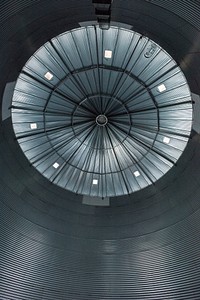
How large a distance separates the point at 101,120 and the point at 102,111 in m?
0.61

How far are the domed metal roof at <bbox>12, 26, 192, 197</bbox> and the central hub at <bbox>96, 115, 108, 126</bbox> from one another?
65 millimetres

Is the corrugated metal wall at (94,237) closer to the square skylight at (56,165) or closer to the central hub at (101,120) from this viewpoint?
the square skylight at (56,165)

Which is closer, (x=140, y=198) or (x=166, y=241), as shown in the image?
(x=166, y=241)

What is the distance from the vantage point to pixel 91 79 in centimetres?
1895

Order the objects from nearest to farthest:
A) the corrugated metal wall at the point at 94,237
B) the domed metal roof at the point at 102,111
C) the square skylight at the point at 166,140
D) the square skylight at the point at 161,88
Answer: the corrugated metal wall at the point at 94,237 < the domed metal roof at the point at 102,111 < the square skylight at the point at 161,88 < the square skylight at the point at 166,140

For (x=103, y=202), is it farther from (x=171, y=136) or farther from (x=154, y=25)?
(x=154, y=25)

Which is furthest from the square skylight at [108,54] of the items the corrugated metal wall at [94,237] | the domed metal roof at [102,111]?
the corrugated metal wall at [94,237]

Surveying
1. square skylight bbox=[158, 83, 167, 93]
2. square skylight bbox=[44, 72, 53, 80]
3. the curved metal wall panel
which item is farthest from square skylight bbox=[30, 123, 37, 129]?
the curved metal wall panel

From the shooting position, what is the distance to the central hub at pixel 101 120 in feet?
66.3

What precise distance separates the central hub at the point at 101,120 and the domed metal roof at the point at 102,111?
0.21 ft

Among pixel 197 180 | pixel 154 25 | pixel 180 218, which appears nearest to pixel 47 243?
pixel 180 218

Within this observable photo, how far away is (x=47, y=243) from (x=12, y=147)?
5929mm

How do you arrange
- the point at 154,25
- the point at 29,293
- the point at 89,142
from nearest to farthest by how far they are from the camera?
the point at 154,25 → the point at 29,293 → the point at 89,142

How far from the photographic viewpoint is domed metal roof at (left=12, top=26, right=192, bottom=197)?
1717cm
